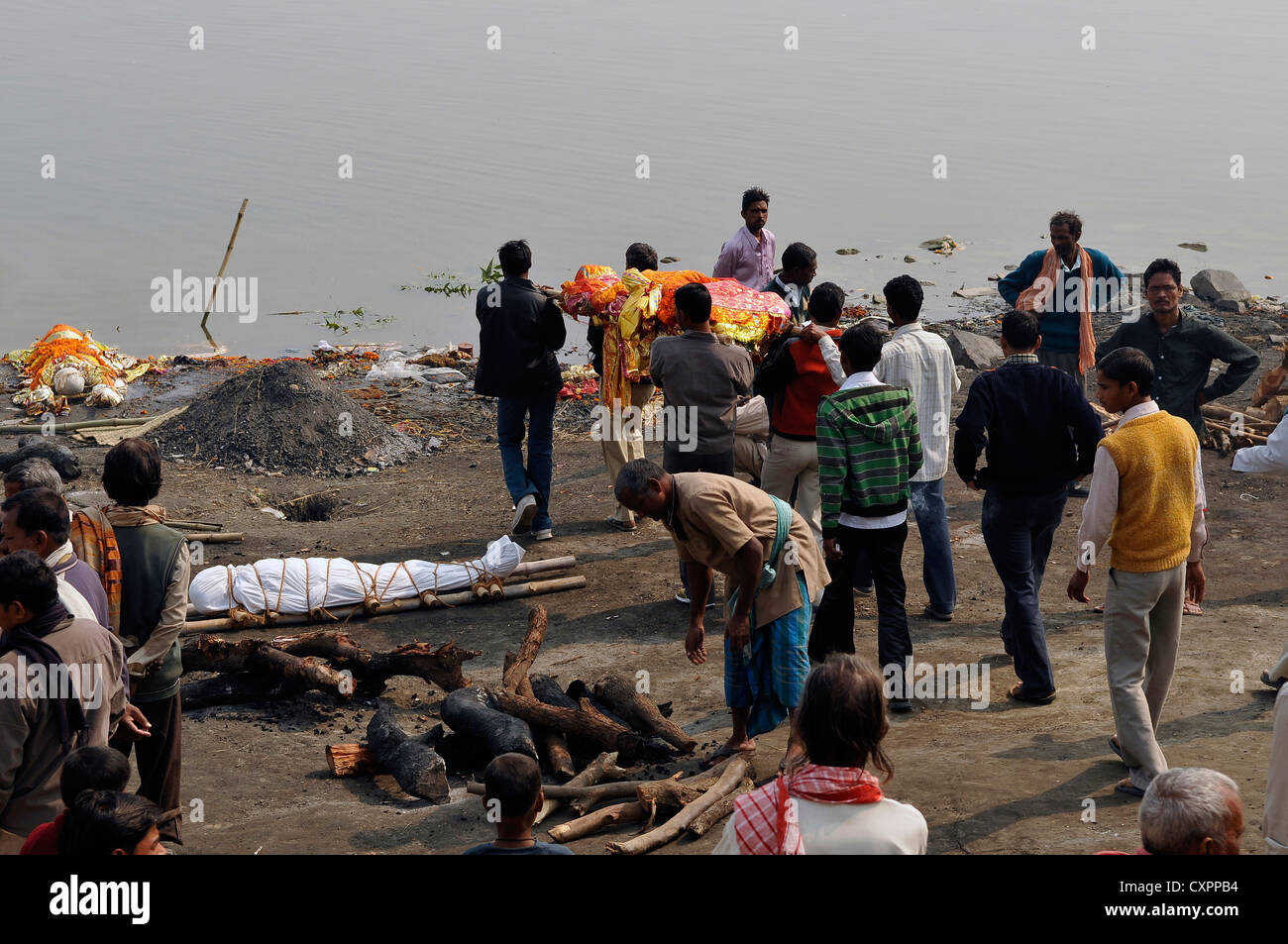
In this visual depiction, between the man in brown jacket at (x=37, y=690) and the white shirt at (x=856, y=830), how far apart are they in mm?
2354

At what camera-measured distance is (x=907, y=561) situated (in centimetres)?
930

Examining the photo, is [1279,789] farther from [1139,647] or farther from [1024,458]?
[1024,458]

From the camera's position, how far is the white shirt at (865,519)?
646 centimetres

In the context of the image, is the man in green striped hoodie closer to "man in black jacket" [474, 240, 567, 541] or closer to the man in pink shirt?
"man in black jacket" [474, 240, 567, 541]

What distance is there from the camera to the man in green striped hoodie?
641 cm

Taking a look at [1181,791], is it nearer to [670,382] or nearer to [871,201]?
[670,382]

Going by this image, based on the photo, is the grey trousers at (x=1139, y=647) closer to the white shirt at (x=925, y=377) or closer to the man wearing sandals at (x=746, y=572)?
the man wearing sandals at (x=746, y=572)

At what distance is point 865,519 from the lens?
648 cm

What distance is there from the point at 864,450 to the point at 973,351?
8890mm

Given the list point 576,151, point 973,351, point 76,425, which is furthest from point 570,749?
point 576,151

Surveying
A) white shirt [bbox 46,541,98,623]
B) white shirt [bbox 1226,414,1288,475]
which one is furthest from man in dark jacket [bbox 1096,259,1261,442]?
white shirt [bbox 46,541,98,623]

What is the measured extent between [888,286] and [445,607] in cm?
379

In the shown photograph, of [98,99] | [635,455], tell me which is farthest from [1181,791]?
[98,99]

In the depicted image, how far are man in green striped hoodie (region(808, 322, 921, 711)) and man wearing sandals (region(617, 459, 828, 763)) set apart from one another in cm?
53
